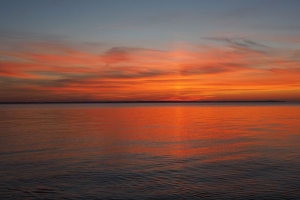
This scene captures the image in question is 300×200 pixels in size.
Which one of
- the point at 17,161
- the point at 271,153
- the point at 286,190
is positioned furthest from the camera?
the point at 271,153

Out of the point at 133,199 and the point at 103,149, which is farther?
the point at 103,149

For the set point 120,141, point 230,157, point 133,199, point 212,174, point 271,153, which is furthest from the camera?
point 120,141

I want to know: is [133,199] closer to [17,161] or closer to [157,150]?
[17,161]

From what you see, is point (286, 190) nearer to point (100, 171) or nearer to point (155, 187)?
point (155, 187)

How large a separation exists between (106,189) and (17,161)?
9.60 m

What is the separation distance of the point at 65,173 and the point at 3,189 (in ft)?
13.1

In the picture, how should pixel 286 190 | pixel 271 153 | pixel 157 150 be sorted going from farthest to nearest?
1. pixel 157 150
2. pixel 271 153
3. pixel 286 190

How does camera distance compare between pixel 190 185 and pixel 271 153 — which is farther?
pixel 271 153

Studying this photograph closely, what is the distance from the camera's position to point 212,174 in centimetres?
1881

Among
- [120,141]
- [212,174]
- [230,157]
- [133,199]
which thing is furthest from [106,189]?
[120,141]

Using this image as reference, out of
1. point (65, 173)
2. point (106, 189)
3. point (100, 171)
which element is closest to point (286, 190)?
point (106, 189)

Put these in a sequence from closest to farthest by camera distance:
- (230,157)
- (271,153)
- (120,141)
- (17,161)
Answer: (17,161)
(230,157)
(271,153)
(120,141)

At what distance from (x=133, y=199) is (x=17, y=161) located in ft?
38.3

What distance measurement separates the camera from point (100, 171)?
19.8m
